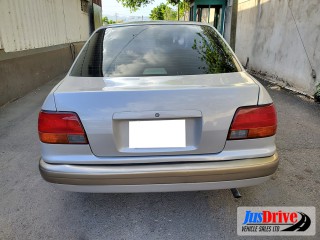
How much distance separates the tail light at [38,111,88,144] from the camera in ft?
6.05

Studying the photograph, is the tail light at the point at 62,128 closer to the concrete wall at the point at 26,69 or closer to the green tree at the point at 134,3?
the concrete wall at the point at 26,69

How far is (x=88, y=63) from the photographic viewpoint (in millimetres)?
2492

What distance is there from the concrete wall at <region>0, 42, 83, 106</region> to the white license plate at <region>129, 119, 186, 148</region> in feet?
15.3

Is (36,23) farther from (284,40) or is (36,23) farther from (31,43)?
(284,40)

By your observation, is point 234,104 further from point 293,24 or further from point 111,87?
point 293,24

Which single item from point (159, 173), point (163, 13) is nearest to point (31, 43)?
point (159, 173)

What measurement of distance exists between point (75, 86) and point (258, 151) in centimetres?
135

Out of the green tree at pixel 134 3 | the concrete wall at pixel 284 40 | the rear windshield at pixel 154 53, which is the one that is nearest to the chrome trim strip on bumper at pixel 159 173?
the rear windshield at pixel 154 53

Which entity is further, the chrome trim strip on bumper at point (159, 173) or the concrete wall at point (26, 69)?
the concrete wall at point (26, 69)

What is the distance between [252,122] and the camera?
189cm

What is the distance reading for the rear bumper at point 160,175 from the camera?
6.14 feet

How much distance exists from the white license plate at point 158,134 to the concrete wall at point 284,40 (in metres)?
4.82

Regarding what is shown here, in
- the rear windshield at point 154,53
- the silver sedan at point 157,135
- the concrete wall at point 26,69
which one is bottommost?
the concrete wall at point 26,69

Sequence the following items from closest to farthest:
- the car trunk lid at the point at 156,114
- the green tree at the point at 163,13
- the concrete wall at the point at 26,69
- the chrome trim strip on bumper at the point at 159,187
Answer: the car trunk lid at the point at 156,114, the chrome trim strip on bumper at the point at 159,187, the concrete wall at the point at 26,69, the green tree at the point at 163,13
